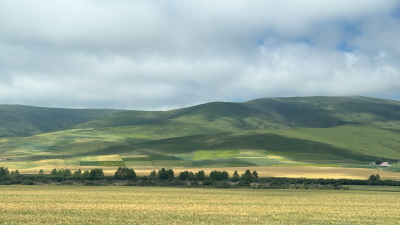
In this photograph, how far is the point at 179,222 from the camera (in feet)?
104

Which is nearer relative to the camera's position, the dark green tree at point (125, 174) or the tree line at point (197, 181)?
the tree line at point (197, 181)

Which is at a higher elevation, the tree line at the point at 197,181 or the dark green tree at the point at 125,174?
the dark green tree at the point at 125,174

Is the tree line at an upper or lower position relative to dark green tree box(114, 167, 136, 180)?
lower

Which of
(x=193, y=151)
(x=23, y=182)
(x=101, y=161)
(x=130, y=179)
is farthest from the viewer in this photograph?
(x=193, y=151)

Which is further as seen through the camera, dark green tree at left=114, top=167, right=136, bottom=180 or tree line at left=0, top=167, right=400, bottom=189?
dark green tree at left=114, top=167, right=136, bottom=180

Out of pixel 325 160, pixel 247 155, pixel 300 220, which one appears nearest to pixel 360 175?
pixel 325 160

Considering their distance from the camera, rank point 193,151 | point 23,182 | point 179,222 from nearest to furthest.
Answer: point 179,222 < point 23,182 < point 193,151

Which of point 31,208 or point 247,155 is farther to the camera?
point 247,155

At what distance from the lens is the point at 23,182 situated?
88.6m

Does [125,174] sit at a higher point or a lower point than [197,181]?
higher

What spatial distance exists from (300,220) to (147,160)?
136 meters

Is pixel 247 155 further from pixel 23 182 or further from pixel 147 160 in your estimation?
pixel 23 182

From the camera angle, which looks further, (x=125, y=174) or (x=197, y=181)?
(x=125, y=174)

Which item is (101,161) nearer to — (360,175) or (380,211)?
(360,175)
